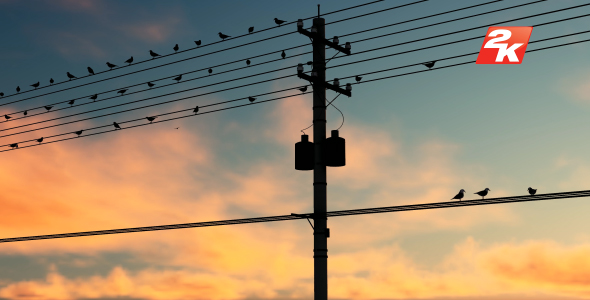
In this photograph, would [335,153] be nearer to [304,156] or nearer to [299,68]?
[304,156]

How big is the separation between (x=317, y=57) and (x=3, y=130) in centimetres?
1800

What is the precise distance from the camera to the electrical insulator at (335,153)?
2639cm

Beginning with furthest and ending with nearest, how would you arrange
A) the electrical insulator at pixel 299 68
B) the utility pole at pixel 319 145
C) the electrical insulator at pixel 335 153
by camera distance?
the electrical insulator at pixel 299 68 < the electrical insulator at pixel 335 153 < the utility pole at pixel 319 145

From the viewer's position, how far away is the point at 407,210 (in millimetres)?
24391

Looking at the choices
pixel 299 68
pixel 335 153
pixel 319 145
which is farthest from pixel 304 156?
pixel 299 68

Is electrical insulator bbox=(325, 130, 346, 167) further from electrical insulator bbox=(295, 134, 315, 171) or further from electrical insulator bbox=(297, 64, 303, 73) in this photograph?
electrical insulator bbox=(297, 64, 303, 73)

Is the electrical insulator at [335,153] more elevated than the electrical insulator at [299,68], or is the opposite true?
the electrical insulator at [299,68]

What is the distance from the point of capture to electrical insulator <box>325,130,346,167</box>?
2639cm

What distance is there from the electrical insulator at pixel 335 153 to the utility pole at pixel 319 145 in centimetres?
18

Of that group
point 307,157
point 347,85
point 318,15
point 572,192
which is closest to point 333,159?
point 307,157

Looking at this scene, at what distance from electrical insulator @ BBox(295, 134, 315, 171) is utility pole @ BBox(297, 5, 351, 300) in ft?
0.52

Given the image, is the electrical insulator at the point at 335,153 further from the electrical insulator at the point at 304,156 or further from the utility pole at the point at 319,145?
the electrical insulator at the point at 304,156

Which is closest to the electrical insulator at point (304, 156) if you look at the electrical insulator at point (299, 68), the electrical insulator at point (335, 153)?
the electrical insulator at point (335, 153)

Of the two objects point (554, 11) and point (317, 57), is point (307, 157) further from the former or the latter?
point (554, 11)
